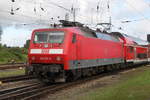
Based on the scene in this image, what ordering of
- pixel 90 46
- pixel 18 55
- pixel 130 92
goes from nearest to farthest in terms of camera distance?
pixel 130 92 < pixel 90 46 < pixel 18 55

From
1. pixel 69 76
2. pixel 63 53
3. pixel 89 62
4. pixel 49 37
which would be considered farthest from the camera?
pixel 89 62

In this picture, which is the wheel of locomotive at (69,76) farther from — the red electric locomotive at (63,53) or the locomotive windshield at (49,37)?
the locomotive windshield at (49,37)

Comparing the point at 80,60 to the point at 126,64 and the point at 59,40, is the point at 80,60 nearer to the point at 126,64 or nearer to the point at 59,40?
the point at 59,40

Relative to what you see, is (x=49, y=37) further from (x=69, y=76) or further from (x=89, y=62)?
(x=89, y=62)

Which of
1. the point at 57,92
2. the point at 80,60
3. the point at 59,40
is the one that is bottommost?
the point at 57,92

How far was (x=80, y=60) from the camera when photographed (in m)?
17.0

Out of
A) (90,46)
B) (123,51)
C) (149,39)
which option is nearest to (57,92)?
(90,46)

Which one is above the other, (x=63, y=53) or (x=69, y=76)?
(x=63, y=53)

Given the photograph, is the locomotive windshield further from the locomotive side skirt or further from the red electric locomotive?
the locomotive side skirt

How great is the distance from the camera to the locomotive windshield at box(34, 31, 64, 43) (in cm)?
1577

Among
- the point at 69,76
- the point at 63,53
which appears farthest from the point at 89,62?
the point at 63,53

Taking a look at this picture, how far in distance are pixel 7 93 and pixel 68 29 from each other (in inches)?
207

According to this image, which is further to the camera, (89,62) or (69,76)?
(89,62)

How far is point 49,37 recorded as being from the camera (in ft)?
52.8
